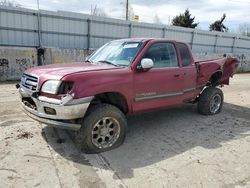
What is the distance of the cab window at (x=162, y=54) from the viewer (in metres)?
5.07

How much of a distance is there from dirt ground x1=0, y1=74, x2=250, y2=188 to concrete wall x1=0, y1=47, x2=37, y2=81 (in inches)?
262

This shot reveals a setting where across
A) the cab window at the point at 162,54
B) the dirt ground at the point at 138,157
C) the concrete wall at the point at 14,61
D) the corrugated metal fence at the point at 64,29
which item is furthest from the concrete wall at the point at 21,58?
the dirt ground at the point at 138,157

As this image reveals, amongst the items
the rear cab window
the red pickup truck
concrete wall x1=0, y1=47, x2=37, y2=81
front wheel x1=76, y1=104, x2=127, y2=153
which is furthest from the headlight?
concrete wall x1=0, y1=47, x2=37, y2=81

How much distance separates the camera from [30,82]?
4367 millimetres

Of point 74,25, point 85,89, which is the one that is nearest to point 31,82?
point 85,89

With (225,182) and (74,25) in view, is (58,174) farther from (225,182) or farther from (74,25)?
(74,25)

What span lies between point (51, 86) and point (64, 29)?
1286 cm

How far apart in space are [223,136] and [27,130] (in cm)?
392

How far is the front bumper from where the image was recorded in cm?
389

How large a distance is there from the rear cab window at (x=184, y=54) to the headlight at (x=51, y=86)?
9.67ft

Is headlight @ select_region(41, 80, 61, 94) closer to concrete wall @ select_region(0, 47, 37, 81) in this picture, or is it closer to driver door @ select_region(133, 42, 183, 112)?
driver door @ select_region(133, 42, 183, 112)

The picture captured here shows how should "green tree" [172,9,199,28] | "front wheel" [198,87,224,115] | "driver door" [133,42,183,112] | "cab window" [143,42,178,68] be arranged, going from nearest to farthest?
1. "driver door" [133,42,183,112]
2. "cab window" [143,42,178,68]
3. "front wheel" [198,87,224,115]
4. "green tree" [172,9,199,28]

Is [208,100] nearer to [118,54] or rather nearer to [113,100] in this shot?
[118,54]

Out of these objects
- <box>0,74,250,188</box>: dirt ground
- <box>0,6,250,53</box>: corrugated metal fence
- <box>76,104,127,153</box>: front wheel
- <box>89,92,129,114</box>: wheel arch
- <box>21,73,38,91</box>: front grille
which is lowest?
<box>0,74,250,188</box>: dirt ground
